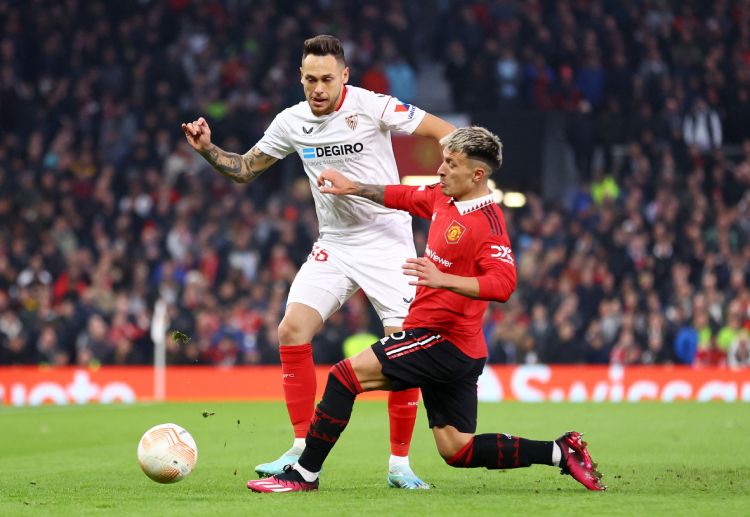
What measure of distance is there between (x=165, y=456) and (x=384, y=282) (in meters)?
1.79

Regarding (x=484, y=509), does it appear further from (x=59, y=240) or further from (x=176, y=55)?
(x=176, y=55)

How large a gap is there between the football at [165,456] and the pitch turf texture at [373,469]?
104 millimetres

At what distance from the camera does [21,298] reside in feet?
66.0

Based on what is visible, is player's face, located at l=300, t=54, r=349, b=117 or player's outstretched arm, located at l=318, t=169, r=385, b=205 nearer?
player's outstretched arm, located at l=318, t=169, r=385, b=205

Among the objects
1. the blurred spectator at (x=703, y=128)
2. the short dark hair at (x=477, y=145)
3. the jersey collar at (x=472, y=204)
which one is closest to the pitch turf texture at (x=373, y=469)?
the jersey collar at (x=472, y=204)

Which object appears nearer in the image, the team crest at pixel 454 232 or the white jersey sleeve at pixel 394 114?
the team crest at pixel 454 232

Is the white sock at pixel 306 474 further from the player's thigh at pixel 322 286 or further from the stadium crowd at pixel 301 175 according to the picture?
the stadium crowd at pixel 301 175

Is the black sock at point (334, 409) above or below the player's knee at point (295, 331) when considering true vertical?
below

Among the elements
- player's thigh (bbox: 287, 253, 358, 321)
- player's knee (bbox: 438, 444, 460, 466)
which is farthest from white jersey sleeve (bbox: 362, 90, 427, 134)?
player's knee (bbox: 438, 444, 460, 466)

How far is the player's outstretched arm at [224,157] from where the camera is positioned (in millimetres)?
8273

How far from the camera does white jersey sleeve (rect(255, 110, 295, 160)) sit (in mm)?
8617

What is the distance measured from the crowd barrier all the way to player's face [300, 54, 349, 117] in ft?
31.0

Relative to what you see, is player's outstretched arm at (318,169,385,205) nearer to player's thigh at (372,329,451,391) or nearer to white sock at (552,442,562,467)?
player's thigh at (372,329,451,391)

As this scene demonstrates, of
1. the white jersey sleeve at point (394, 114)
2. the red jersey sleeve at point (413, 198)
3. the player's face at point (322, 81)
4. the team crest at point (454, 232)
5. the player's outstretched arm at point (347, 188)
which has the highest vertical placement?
the player's face at point (322, 81)
